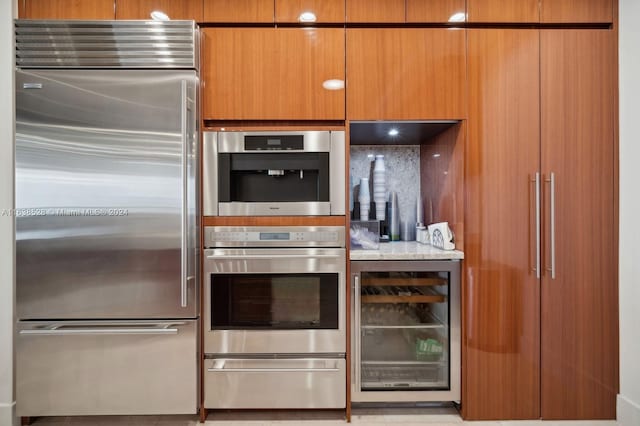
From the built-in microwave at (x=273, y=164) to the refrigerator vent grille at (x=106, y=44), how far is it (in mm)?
454

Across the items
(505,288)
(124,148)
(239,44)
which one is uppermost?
(239,44)

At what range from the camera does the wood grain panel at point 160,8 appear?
1872 millimetres

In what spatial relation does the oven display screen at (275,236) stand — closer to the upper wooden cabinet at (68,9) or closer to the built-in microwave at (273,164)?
the built-in microwave at (273,164)

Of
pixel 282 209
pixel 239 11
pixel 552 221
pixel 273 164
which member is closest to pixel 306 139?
pixel 273 164

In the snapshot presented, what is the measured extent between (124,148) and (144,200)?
29cm

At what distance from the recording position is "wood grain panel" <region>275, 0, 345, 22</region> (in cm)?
190

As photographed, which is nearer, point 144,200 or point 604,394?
point 144,200

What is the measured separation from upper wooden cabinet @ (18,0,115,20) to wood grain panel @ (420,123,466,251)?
1999 mm

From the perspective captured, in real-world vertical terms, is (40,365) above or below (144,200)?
below

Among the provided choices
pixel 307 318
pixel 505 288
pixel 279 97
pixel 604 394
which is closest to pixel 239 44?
pixel 279 97

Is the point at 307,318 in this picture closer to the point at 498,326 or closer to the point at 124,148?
the point at 498,326

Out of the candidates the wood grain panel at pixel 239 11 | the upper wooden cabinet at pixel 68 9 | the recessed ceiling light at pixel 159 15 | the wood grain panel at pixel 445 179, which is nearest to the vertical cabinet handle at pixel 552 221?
the wood grain panel at pixel 445 179

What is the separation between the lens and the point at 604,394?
1.92 m

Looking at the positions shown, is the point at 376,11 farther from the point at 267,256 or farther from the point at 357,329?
the point at 357,329
